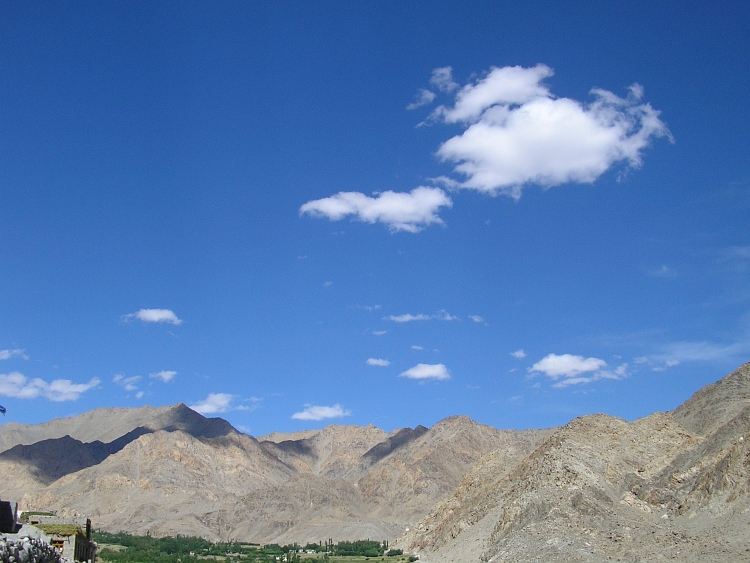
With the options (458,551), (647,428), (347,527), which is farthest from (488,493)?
(347,527)

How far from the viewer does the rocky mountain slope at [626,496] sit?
2645 inches

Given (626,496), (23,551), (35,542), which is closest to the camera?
(23,551)

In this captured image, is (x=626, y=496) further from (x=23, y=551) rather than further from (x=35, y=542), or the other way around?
(x=23, y=551)

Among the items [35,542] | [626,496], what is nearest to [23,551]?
[35,542]

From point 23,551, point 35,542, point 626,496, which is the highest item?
point 35,542

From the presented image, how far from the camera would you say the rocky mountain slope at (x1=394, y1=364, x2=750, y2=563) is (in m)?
67.2

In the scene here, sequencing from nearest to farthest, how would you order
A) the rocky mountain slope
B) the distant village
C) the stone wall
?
1. the stone wall
2. the distant village
3. the rocky mountain slope

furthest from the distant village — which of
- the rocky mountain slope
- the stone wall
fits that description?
the rocky mountain slope

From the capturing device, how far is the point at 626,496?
8388cm

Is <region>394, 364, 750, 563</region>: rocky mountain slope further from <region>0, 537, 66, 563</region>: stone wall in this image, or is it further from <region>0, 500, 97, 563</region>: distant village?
<region>0, 537, 66, 563</region>: stone wall

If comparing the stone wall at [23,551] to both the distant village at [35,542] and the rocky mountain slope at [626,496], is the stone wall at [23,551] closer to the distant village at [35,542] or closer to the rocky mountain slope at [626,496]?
the distant village at [35,542]

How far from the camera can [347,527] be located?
18850 cm

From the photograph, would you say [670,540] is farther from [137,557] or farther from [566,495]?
[137,557]

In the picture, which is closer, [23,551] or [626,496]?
[23,551]
